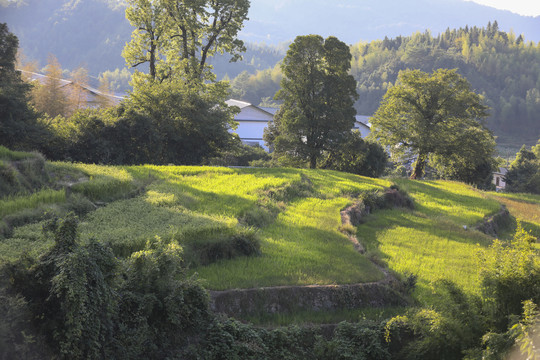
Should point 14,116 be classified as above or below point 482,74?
below

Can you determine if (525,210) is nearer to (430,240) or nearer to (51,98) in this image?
(430,240)

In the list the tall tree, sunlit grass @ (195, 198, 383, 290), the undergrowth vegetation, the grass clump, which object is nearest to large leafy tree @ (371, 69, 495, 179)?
the undergrowth vegetation

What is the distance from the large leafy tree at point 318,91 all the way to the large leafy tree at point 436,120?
23.3ft

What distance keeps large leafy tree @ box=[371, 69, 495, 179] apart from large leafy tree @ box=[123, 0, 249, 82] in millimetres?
12863

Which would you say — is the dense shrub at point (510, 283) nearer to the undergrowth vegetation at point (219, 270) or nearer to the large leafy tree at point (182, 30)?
the undergrowth vegetation at point (219, 270)

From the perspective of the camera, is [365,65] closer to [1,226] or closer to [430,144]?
[430,144]

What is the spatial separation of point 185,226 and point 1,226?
3.43 m

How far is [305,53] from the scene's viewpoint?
28.3 metres

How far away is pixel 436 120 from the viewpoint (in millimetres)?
34344

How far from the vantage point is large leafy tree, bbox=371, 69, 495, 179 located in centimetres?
3219

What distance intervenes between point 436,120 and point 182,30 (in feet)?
65.0

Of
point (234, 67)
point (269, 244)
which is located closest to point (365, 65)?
point (234, 67)

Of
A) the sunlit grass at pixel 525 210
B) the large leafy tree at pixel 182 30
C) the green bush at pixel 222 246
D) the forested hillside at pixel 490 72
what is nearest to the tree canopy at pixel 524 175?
the sunlit grass at pixel 525 210

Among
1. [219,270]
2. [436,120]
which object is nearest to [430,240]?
[219,270]
